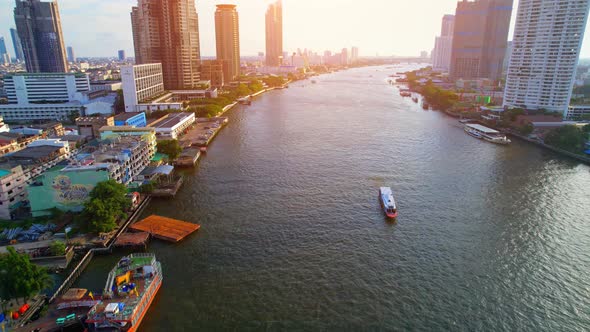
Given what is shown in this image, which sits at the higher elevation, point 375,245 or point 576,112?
point 576,112

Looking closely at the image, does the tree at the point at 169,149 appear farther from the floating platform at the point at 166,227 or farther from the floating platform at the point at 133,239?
the floating platform at the point at 133,239

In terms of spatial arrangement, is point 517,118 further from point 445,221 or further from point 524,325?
point 524,325

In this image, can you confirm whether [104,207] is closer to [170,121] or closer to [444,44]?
[170,121]

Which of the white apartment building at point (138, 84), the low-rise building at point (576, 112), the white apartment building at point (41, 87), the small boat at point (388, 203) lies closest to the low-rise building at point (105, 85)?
the white apartment building at point (41, 87)

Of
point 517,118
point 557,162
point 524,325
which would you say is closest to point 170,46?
point 517,118

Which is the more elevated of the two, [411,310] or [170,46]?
[170,46]

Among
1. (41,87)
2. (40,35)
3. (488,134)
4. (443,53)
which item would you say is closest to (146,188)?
(488,134)

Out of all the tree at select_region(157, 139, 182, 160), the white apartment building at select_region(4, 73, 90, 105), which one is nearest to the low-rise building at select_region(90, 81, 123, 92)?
the white apartment building at select_region(4, 73, 90, 105)
